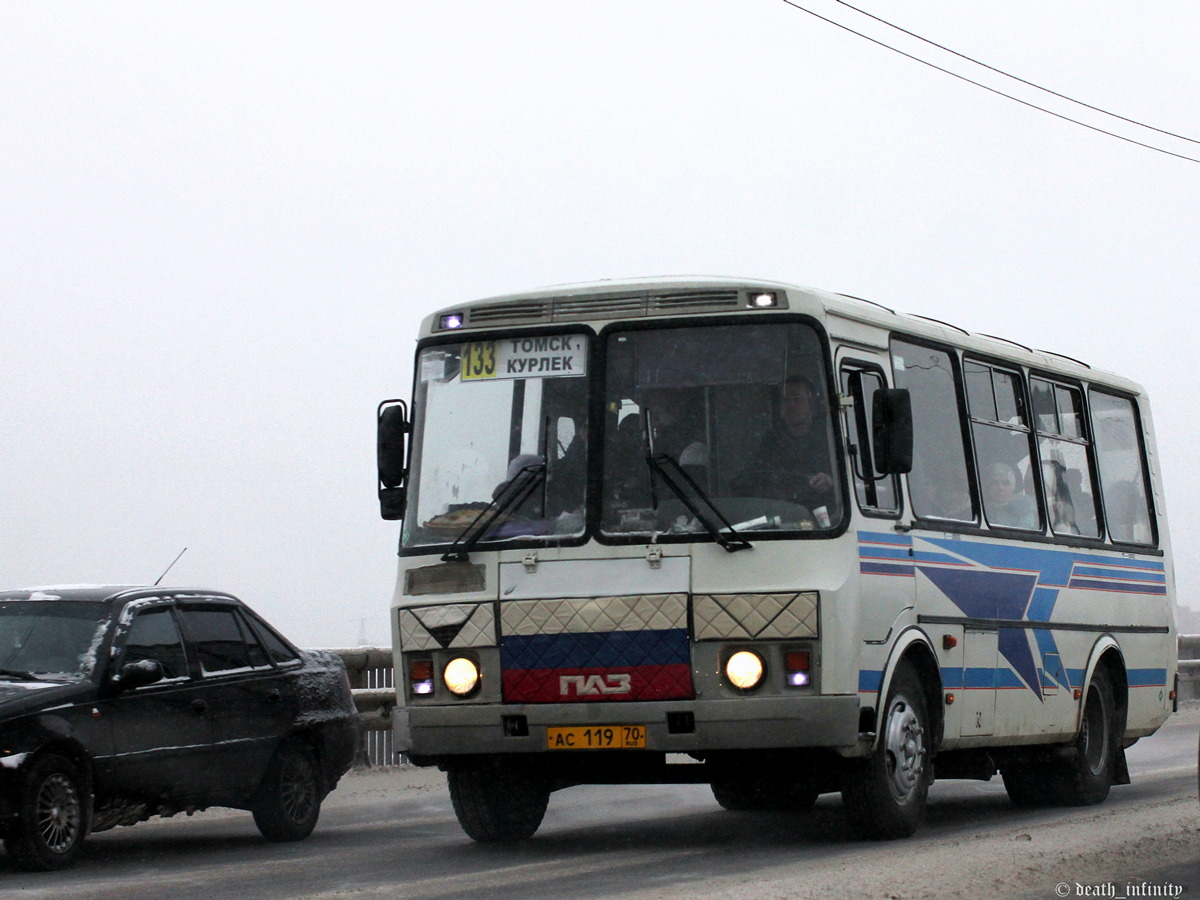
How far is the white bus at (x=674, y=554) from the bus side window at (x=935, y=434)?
1.6 inches

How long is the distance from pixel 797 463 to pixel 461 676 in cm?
220

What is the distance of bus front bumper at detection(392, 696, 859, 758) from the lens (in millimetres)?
10461

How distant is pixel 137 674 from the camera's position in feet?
37.5

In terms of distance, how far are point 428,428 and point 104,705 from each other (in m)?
2.40

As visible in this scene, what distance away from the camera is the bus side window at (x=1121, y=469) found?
15.3 meters

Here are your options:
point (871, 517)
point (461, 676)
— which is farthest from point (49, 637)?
point (871, 517)

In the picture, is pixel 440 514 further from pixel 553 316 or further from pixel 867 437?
pixel 867 437

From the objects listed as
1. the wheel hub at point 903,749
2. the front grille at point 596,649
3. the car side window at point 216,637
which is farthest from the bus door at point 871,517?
the car side window at point 216,637

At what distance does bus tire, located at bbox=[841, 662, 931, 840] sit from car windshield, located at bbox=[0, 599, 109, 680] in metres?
4.38

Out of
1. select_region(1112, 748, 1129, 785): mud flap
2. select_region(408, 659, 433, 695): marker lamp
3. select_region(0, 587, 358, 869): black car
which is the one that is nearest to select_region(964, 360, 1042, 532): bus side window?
select_region(1112, 748, 1129, 785): mud flap

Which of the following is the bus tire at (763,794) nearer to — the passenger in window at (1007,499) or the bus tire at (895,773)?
the bus tire at (895,773)

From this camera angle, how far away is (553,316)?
37.4ft

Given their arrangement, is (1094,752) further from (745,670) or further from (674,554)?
(674,554)

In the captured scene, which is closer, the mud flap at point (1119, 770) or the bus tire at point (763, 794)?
the bus tire at point (763, 794)
